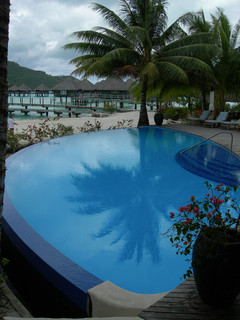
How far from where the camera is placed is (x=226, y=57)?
1484 cm

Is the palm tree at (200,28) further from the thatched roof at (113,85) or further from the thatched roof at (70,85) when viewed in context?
the thatched roof at (70,85)

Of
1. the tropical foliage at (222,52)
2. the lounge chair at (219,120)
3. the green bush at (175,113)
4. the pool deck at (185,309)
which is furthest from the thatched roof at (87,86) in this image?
the pool deck at (185,309)

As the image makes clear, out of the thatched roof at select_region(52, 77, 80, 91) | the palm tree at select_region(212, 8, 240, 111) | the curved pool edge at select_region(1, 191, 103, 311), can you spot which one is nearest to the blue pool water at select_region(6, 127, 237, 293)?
the curved pool edge at select_region(1, 191, 103, 311)

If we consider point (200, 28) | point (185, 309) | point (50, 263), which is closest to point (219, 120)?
point (200, 28)

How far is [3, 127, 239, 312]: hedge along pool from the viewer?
137 inches

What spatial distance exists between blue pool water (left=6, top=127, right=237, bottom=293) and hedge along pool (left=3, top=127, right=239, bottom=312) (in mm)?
12

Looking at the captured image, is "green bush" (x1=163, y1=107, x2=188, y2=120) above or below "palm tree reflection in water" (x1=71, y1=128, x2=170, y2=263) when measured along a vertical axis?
above

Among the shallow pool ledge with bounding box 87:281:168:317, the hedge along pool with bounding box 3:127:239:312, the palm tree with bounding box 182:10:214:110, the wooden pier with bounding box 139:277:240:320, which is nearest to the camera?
the wooden pier with bounding box 139:277:240:320

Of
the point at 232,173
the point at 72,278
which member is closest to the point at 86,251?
the point at 72,278

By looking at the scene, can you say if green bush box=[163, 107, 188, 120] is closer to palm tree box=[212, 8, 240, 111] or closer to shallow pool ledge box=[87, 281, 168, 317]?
palm tree box=[212, 8, 240, 111]

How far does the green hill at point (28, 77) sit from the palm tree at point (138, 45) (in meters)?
81.7

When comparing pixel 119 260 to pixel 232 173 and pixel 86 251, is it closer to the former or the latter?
pixel 86 251

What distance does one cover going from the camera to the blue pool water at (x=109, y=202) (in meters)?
3.51

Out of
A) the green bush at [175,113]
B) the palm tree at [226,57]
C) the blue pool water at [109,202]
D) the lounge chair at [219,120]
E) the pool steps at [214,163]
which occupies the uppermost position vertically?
the palm tree at [226,57]
